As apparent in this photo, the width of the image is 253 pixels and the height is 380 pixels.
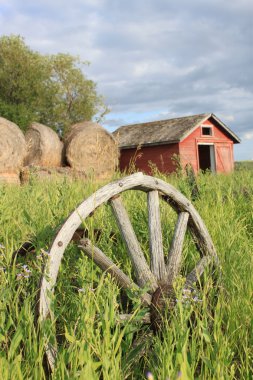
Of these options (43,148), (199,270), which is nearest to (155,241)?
(199,270)

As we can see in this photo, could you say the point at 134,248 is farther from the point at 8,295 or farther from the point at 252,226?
the point at 252,226

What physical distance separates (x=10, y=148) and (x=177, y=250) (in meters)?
13.0

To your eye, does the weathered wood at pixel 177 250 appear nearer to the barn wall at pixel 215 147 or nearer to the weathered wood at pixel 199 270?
the weathered wood at pixel 199 270

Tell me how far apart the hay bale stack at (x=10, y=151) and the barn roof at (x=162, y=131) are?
10.8 meters

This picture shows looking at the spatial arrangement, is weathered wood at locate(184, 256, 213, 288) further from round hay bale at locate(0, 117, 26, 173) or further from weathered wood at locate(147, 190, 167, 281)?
round hay bale at locate(0, 117, 26, 173)

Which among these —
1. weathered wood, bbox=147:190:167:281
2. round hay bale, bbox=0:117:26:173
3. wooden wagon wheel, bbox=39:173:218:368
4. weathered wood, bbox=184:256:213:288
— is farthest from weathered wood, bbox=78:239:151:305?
round hay bale, bbox=0:117:26:173

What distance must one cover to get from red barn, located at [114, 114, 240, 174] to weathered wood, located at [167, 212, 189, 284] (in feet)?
70.5

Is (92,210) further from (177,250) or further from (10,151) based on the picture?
(10,151)

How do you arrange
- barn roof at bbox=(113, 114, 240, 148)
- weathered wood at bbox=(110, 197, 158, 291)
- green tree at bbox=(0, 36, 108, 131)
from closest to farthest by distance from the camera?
1. weathered wood at bbox=(110, 197, 158, 291)
2. barn roof at bbox=(113, 114, 240, 148)
3. green tree at bbox=(0, 36, 108, 131)

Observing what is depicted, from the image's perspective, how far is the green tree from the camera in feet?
119

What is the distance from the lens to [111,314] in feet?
8.42

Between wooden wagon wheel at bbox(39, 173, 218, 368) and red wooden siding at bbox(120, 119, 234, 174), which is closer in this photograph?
wooden wagon wheel at bbox(39, 173, 218, 368)

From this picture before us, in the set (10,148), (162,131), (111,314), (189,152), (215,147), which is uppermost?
(162,131)

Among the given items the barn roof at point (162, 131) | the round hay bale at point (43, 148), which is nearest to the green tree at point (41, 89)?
the barn roof at point (162, 131)
